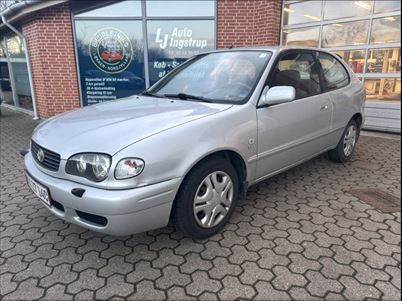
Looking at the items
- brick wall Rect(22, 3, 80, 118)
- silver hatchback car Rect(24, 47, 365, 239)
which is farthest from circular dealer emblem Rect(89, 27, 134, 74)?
silver hatchback car Rect(24, 47, 365, 239)

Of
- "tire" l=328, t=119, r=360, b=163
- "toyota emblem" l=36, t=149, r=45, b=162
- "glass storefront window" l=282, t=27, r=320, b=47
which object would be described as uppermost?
"glass storefront window" l=282, t=27, r=320, b=47

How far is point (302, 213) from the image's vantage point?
318cm

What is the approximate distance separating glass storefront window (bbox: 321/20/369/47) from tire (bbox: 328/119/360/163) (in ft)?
9.66

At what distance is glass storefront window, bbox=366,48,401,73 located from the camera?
247 inches

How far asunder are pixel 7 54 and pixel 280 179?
10271 mm

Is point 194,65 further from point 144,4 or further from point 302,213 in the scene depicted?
point 144,4

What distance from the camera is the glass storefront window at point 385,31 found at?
6.14 meters

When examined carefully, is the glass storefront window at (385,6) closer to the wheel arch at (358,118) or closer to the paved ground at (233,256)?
the wheel arch at (358,118)

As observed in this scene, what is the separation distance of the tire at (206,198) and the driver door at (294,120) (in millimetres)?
438

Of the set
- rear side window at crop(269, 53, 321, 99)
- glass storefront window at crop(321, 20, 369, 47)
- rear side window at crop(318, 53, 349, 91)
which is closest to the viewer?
rear side window at crop(269, 53, 321, 99)

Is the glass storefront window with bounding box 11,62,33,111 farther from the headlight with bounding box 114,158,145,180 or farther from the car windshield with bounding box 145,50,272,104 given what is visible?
the headlight with bounding box 114,158,145,180

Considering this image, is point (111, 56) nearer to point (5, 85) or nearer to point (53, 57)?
point (53, 57)

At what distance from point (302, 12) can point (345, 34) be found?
1097 mm

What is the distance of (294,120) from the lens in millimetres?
3273
